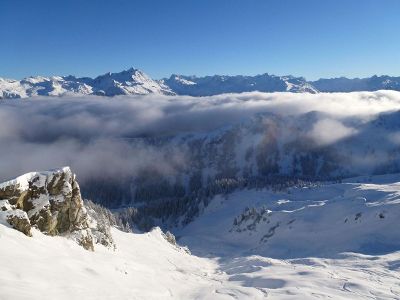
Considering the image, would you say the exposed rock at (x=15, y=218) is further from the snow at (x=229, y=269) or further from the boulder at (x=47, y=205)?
the snow at (x=229, y=269)

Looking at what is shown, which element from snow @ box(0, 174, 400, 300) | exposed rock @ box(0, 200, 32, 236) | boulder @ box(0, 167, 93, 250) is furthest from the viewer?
boulder @ box(0, 167, 93, 250)

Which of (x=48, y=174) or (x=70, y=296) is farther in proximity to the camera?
(x=48, y=174)

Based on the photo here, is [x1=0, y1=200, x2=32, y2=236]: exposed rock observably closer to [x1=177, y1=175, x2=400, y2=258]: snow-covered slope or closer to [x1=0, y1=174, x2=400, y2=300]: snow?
[x1=0, y1=174, x2=400, y2=300]: snow

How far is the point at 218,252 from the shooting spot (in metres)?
148

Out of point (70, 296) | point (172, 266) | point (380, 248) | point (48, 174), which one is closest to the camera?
point (70, 296)

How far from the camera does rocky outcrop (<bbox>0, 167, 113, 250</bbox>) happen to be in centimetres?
4756

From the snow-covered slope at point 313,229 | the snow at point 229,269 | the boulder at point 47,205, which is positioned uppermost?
the boulder at point 47,205

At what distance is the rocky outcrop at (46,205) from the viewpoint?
1873 inches

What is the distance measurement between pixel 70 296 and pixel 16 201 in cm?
2020

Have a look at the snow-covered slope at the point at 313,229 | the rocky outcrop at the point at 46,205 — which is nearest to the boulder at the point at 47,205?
the rocky outcrop at the point at 46,205

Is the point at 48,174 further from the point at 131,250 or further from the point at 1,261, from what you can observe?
the point at 131,250

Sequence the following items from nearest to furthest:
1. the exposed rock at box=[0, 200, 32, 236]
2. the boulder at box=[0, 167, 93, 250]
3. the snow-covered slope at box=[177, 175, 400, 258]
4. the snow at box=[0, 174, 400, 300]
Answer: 1. the snow at box=[0, 174, 400, 300]
2. the exposed rock at box=[0, 200, 32, 236]
3. the boulder at box=[0, 167, 93, 250]
4. the snow-covered slope at box=[177, 175, 400, 258]

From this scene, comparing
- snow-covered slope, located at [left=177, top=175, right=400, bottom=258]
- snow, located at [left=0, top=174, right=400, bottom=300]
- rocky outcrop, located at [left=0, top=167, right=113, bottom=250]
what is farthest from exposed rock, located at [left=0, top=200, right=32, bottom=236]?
snow-covered slope, located at [left=177, top=175, right=400, bottom=258]

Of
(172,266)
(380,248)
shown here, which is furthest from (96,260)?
(380,248)
